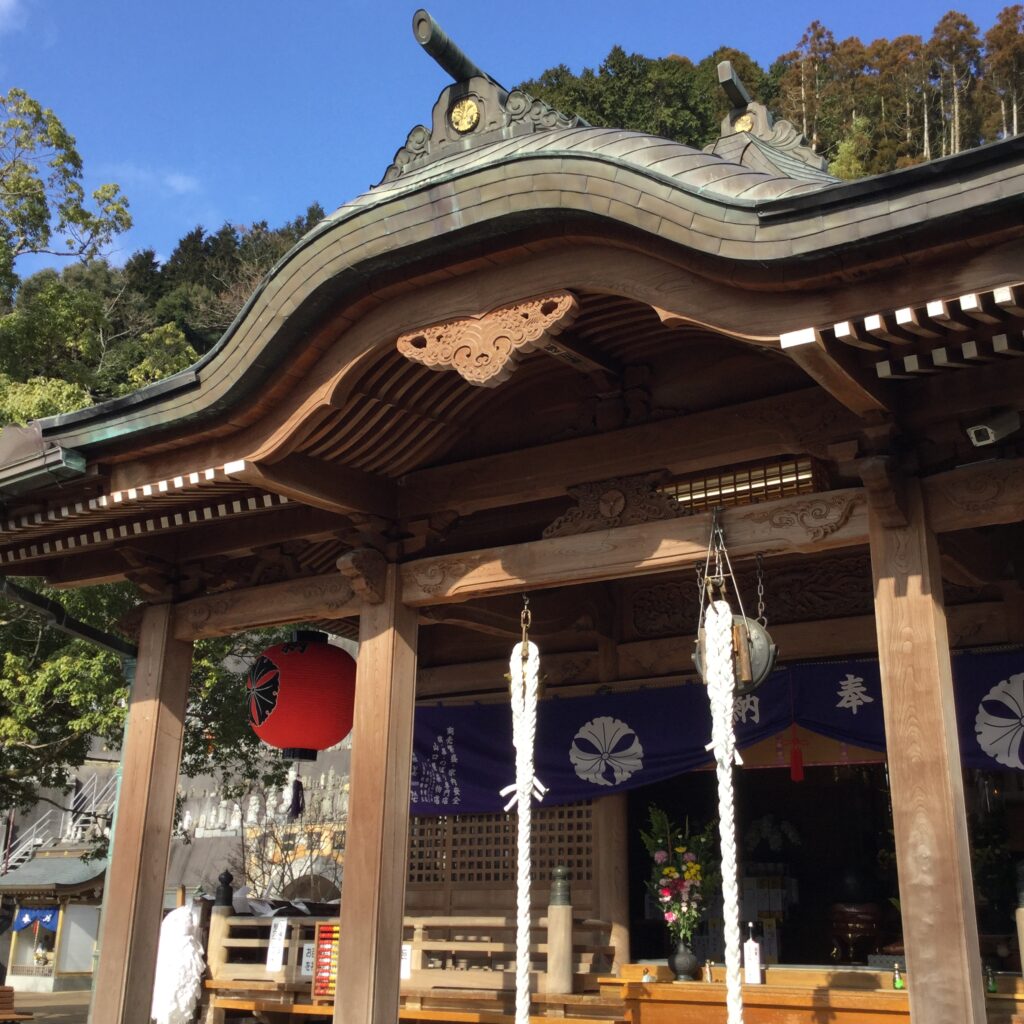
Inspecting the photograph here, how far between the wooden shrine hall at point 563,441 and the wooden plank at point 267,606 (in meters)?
0.03

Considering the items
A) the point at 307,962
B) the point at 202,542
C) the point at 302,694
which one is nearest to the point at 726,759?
the point at 302,694

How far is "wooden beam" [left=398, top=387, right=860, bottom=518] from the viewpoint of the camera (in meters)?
5.73

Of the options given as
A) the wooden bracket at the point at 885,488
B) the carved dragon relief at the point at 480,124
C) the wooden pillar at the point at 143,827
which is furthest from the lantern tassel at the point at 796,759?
the carved dragon relief at the point at 480,124

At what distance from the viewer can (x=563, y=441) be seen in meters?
6.60

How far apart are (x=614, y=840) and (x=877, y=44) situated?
145ft

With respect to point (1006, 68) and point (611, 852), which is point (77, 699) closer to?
point (611, 852)

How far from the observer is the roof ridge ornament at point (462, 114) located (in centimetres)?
583

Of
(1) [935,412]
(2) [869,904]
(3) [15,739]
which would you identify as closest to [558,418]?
(1) [935,412]

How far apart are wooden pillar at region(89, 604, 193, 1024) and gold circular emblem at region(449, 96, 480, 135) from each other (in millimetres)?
4014

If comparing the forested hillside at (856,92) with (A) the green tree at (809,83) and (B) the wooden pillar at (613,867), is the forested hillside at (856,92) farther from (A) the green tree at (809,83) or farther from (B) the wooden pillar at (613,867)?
(B) the wooden pillar at (613,867)

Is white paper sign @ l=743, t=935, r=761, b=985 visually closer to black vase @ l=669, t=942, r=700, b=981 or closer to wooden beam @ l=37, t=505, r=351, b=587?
black vase @ l=669, t=942, r=700, b=981

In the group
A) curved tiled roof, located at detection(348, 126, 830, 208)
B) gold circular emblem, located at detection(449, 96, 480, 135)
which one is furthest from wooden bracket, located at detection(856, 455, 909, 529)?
gold circular emblem, located at detection(449, 96, 480, 135)

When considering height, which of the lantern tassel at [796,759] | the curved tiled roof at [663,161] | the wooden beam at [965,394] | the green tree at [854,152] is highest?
the green tree at [854,152]

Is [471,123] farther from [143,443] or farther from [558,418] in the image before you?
[143,443]
